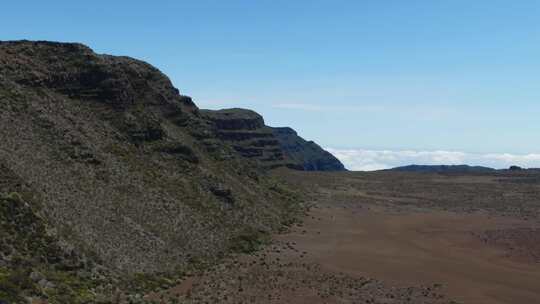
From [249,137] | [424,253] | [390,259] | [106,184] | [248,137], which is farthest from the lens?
[249,137]

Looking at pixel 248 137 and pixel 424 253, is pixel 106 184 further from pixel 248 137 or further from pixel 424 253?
pixel 248 137

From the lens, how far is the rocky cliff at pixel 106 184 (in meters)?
36.9

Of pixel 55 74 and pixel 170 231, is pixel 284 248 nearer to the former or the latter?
pixel 170 231

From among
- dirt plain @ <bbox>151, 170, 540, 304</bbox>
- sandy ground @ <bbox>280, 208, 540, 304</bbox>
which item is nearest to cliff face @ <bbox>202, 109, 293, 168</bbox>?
dirt plain @ <bbox>151, 170, 540, 304</bbox>

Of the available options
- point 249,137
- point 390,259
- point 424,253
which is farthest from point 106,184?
point 249,137

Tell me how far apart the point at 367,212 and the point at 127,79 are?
43216 millimetres

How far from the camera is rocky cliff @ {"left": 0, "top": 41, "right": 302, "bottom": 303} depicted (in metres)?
36.9

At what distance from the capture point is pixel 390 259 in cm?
5684

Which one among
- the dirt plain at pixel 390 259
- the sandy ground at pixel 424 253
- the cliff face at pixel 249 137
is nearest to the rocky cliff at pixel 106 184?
the dirt plain at pixel 390 259

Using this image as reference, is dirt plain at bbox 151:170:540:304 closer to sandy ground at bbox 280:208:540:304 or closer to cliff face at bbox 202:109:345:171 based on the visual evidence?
sandy ground at bbox 280:208:540:304

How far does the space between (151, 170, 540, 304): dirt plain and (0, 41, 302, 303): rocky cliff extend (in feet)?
13.6

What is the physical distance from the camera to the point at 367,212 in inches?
3541

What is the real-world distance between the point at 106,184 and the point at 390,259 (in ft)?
96.7

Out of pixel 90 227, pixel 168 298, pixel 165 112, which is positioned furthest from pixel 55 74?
pixel 168 298
